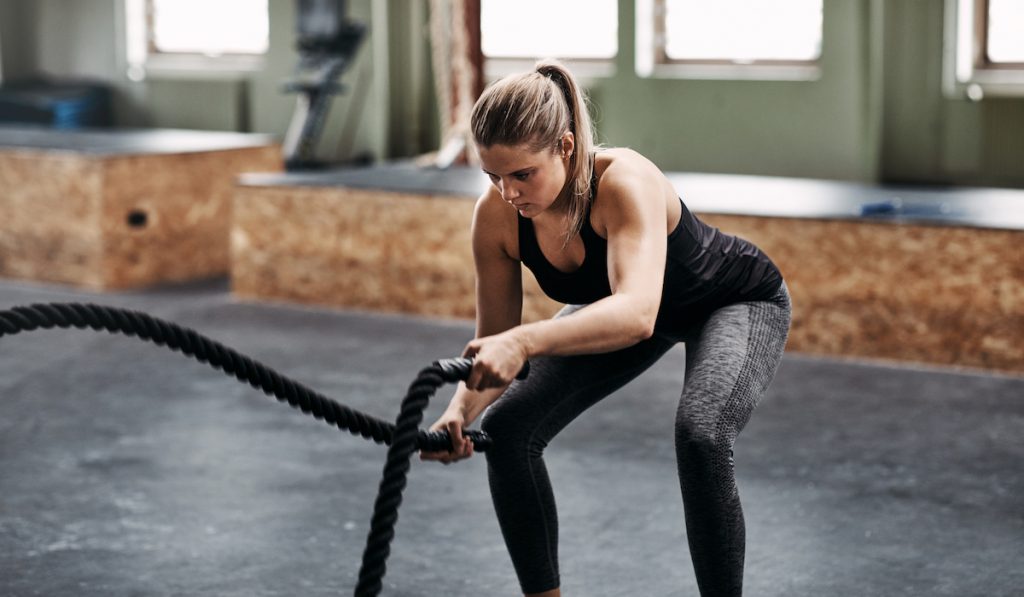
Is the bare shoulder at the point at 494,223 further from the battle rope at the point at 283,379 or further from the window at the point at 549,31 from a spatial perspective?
the window at the point at 549,31

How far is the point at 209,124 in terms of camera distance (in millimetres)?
8281

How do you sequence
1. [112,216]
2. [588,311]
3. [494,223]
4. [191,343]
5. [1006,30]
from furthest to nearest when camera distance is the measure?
[1006,30] < [112,216] < [494,223] < [588,311] < [191,343]

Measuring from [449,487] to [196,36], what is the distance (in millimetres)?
5921

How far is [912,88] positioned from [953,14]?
367 millimetres

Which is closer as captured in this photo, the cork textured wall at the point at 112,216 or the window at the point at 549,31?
the cork textured wall at the point at 112,216

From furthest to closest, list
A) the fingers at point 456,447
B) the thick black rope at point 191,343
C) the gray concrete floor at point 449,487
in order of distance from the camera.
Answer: the gray concrete floor at point 449,487 → the fingers at point 456,447 → the thick black rope at point 191,343

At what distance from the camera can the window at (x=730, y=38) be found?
21.5 feet

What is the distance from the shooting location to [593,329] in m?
1.70

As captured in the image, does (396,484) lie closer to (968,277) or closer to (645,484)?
(645,484)

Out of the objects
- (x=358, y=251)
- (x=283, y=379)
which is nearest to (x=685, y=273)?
(x=283, y=379)

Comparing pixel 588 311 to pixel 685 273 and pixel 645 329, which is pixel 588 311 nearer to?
pixel 645 329

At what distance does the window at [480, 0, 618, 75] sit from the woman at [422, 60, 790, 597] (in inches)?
197

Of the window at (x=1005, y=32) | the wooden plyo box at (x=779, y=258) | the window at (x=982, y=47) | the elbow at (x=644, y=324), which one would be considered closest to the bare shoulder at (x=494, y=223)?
the elbow at (x=644, y=324)

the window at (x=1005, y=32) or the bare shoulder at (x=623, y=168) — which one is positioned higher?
the window at (x=1005, y=32)
